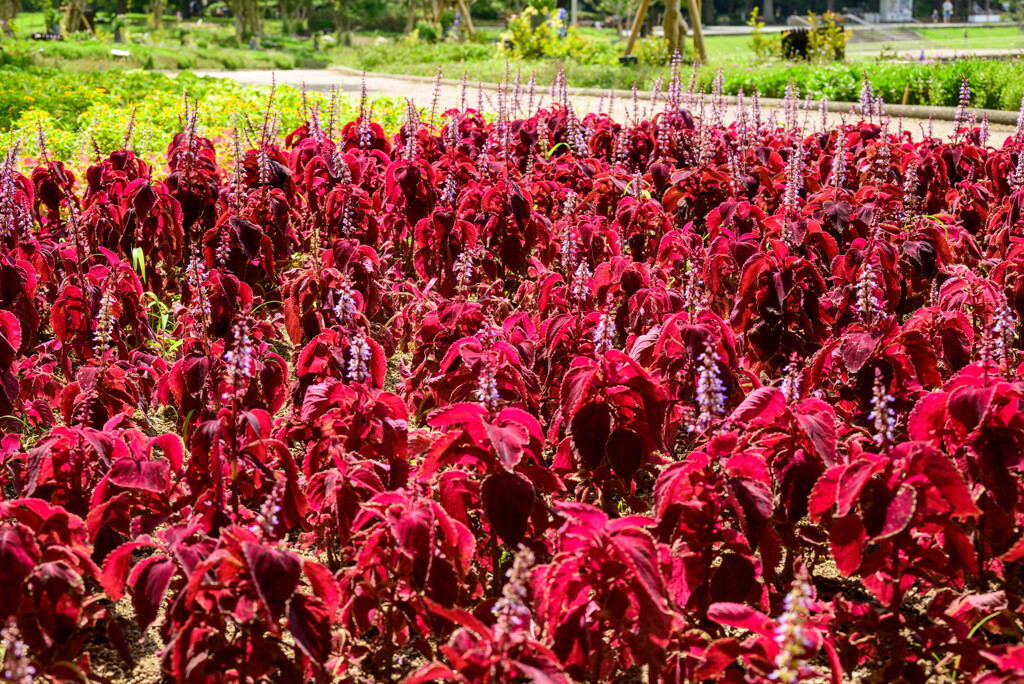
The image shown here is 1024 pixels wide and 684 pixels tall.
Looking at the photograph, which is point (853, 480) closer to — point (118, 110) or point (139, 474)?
point (139, 474)

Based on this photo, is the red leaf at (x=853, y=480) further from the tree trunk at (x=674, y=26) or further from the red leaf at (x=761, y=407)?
the tree trunk at (x=674, y=26)

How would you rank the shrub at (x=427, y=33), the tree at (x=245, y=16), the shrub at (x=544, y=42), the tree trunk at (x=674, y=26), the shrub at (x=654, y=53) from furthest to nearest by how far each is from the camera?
the tree at (x=245, y=16) < the shrub at (x=427, y=33) < the shrub at (x=544, y=42) < the shrub at (x=654, y=53) < the tree trunk at (x=674, y=26)

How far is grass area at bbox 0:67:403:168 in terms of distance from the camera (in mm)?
8484

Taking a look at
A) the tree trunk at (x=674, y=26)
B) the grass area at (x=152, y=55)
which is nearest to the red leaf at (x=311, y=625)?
the tree trunk at (x=674, y=26)

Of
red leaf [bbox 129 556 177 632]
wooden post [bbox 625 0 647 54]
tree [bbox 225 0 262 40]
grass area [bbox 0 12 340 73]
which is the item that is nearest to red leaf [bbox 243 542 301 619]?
red leaf [bbox 129 556 177 632]

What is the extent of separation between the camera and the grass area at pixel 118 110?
848 centimetres

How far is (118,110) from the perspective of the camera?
10.1 meters

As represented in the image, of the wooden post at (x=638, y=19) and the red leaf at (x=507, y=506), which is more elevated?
the wooden post at (x=638, y=19)

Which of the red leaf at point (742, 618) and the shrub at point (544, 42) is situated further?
the shrub at point (544, 42)

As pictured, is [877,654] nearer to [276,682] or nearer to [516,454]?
[516,454]

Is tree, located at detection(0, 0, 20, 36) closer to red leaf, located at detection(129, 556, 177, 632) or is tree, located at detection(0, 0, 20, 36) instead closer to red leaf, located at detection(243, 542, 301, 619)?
red leaf, located at detection(129, 556, 177, 632)

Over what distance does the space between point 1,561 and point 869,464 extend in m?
1.60

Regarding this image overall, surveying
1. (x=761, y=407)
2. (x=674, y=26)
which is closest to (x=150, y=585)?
(x=761, y=407)

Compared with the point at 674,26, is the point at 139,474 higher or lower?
lower
